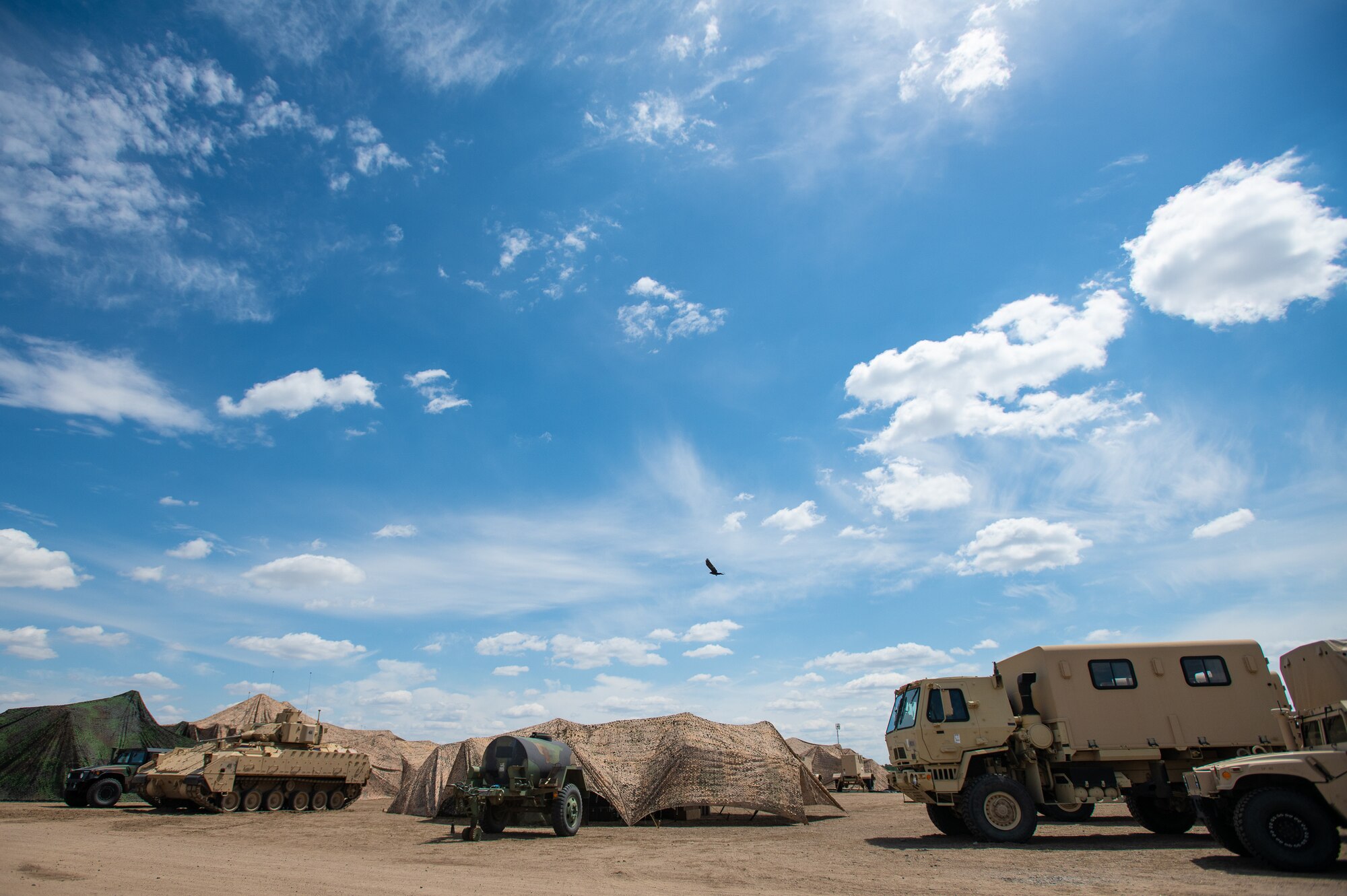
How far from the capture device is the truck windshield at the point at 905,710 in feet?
49.9

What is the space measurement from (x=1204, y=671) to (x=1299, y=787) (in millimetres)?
4879

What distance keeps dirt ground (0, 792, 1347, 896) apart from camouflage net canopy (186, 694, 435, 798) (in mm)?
21579

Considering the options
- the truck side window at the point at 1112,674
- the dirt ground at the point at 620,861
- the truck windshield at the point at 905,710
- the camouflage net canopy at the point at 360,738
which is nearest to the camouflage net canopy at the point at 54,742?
the camouflage net canopy at the point at 360,738

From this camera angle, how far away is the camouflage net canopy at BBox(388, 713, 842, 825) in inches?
805

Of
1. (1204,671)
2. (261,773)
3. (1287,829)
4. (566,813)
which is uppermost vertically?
(1204,671)

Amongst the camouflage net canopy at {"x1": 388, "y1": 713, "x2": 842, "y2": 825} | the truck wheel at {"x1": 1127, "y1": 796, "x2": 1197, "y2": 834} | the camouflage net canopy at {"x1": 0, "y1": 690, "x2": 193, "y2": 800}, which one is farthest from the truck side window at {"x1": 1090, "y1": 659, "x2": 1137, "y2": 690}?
the camouflage net canopy at {"x1": 0, "y1": 690, "x2": 193, "y2": 800}

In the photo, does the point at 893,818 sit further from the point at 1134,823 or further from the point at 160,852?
the point at 160,852

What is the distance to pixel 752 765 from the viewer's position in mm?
21031

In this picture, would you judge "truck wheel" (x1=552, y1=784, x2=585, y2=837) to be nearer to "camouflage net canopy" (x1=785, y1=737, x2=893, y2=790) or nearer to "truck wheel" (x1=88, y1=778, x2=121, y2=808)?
"truck wheel" (x1=88, y1=778, x2=121, y2=808)

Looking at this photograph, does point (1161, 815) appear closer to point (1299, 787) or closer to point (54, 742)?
point (1299, 787)

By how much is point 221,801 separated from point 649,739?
14687 millimetres

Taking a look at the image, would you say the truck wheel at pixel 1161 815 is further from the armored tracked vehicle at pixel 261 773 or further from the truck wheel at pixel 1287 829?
the armored tracked vehicle at pixel 261 773

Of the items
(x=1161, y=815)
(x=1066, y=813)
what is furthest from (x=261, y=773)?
(x=1161, y=815)

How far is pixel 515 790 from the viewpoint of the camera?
656 inches
